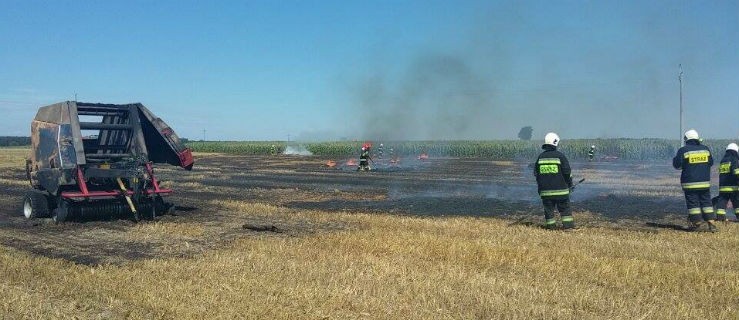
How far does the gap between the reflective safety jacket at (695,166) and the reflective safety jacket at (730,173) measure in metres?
1.47

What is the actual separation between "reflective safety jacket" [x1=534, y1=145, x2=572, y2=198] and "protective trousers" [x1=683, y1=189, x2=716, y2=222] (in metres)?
2.17

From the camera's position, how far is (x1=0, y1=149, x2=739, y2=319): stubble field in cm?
552

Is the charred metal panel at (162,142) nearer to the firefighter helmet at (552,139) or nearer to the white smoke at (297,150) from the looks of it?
the firefighter helmet at (552,139)

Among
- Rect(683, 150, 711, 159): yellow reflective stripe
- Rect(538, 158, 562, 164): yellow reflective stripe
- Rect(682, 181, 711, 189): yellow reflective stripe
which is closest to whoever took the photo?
Rect(538, 158, 562, 164): yellow reflective stripe

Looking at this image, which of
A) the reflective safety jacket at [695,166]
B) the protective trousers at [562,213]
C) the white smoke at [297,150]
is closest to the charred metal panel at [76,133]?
the protective trousers at [562,213]

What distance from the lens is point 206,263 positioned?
24.0ft

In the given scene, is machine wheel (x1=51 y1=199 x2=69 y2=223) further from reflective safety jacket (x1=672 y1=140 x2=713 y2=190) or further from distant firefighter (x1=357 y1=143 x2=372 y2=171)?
distant firefighter (x1=357 y1=143 x2=372 y2=171)

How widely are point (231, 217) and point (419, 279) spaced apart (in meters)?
6.82

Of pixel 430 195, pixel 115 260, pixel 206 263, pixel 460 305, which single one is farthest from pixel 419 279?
pixel 430 195

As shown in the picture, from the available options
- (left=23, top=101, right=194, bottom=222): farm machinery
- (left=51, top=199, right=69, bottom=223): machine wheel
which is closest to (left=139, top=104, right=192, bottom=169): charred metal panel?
(left=23, top=101, right=194, bottom=222): farm machinery

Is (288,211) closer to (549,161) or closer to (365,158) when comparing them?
(549,161)

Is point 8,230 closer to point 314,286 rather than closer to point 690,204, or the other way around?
point 314,286

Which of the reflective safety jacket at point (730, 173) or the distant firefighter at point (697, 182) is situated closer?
the distant firefighter at point (697, 182)

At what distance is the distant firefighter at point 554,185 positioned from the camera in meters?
10.9
